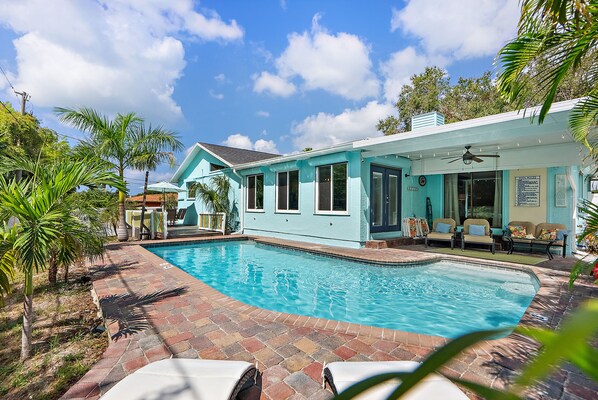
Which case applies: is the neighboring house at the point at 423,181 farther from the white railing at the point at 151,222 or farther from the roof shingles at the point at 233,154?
the white railing at the point at 151,222

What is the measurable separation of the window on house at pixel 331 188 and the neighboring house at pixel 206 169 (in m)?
5.24

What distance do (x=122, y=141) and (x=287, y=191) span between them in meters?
6.91

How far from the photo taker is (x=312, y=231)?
11.4 meters

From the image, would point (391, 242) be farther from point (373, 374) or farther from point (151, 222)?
point (151, 222)

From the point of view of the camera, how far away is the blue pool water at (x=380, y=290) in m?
4.88

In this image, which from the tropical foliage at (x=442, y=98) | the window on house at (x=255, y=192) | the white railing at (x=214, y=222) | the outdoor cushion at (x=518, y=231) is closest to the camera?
the outdoor cushion at (x=518, y=231)

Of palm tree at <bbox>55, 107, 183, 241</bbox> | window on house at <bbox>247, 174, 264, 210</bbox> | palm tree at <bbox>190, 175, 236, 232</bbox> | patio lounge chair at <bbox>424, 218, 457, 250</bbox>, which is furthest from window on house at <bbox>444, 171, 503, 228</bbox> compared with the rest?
palm tree at <bbox>55, 107, 183, 241</bbox>

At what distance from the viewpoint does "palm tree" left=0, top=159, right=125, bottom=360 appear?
2918 millimetres

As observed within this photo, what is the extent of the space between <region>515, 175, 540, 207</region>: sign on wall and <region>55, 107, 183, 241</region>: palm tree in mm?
13394

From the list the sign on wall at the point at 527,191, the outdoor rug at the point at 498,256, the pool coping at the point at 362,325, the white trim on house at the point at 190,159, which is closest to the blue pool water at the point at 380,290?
the pool coping at the point at 362,325

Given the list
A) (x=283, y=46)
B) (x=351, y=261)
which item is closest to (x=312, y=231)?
(x=351, y=261)

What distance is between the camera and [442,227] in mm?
10578

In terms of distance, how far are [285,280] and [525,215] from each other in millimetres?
8588

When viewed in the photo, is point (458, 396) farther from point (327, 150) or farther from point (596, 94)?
point (327, 150)
